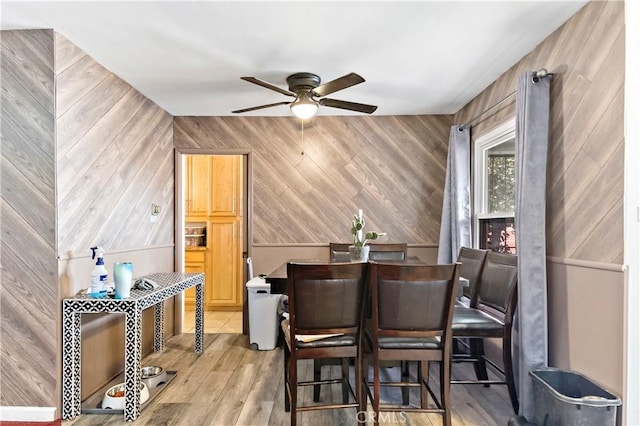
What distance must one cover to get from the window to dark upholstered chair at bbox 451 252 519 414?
50 cm

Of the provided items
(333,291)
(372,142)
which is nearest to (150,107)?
(372,142)

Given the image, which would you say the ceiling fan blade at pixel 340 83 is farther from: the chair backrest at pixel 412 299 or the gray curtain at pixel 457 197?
the gray curtain at pixel 457 197

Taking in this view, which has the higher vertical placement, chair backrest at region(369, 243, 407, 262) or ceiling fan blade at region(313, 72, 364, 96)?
ceiling fan blade at region(313, 72, 364, 96)

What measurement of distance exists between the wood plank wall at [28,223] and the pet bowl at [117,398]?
0.30m

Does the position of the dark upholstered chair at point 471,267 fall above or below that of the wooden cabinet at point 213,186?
below

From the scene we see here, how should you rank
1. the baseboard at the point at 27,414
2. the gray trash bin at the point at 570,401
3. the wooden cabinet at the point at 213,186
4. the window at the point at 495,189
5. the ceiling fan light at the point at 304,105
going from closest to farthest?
the gray trash bin at the point at 570,401
the baseboard at the point at 27,414
the ceiling fan light at the point at 304,105
the window at the point at 495,189
the wooden cabinet at the point at 213,186

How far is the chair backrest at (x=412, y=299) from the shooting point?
6.57 ft

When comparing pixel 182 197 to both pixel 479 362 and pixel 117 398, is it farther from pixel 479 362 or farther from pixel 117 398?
pixel 479 362

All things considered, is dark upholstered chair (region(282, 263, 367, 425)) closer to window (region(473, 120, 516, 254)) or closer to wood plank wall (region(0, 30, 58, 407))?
wood plank wall (region(0, 30, 58, 407))

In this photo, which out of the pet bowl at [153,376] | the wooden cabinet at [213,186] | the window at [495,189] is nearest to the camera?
the pet bowl at [153,376]

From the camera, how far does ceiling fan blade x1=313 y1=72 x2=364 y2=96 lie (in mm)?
2496

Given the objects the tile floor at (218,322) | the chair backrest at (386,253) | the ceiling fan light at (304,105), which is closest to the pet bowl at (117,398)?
the tile floor at (218,322)

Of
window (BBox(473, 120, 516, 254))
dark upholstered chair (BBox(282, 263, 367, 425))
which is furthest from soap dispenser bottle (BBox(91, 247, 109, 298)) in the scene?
window (BBox(473, 120, 516, 254))

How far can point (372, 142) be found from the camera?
4.32 m
